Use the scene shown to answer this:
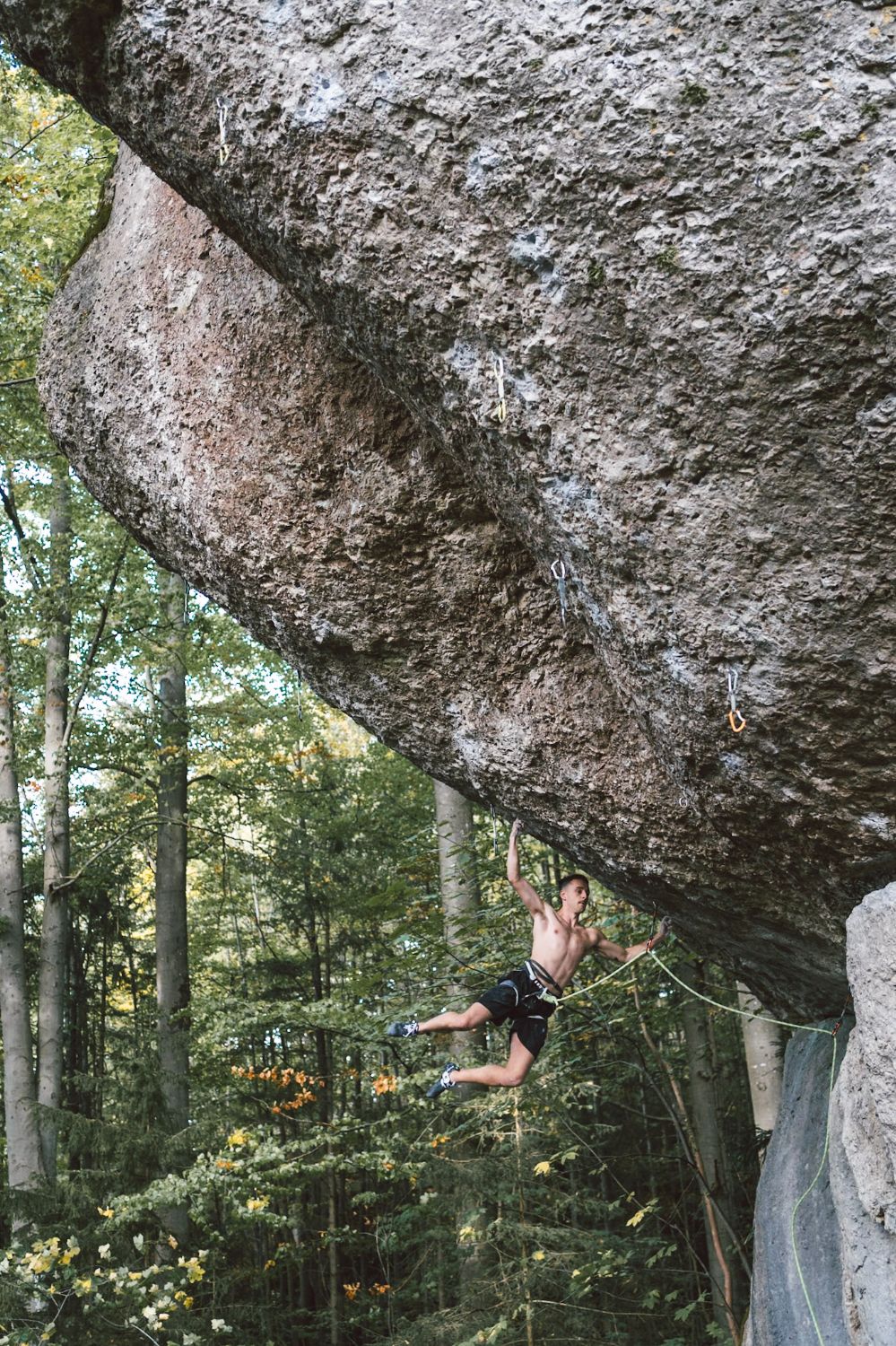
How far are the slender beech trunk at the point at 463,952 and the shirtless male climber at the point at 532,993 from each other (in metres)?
1.74

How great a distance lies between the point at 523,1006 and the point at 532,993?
0.29ft

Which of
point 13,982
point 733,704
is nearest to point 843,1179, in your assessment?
point 733,704

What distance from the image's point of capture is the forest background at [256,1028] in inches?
299

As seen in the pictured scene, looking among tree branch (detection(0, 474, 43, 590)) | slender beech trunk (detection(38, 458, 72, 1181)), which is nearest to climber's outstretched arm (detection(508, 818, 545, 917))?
slender beech trunk (detection(38, 458, 72, 1181))

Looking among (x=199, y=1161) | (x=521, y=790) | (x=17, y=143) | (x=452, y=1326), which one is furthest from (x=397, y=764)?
(x=521, y=790)

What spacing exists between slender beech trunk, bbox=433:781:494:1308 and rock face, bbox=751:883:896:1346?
127 inches

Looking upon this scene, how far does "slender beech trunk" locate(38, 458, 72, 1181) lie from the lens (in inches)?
422

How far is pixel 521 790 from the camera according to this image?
4.18m

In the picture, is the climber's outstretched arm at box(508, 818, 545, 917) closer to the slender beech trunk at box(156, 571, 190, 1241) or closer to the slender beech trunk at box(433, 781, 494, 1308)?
the slender beech trunk at box(433, 781, 494, 1308)

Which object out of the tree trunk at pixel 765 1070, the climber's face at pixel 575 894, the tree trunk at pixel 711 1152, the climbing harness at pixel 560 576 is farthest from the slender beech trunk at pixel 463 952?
the climbing harness at pixel 560 576

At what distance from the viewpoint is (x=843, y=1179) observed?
3.59 m

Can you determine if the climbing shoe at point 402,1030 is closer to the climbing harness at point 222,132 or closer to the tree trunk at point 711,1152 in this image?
the tree trunk at point 711,1152

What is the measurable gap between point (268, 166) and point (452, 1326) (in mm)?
7556

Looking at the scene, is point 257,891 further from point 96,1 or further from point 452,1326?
point 96,1
